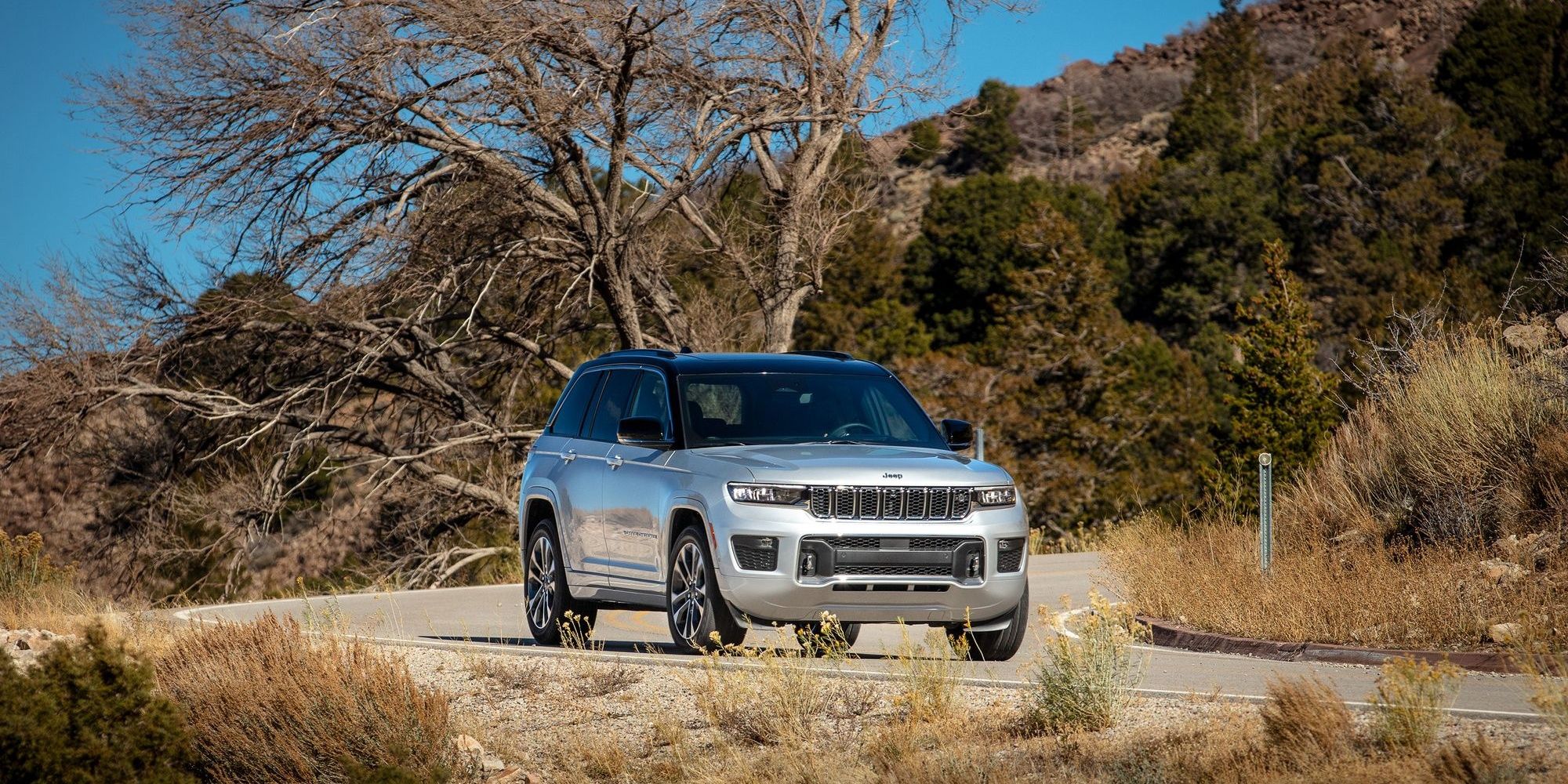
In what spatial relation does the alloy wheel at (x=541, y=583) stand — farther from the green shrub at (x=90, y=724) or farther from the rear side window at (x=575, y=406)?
the green shrub at (x=90, y=724)

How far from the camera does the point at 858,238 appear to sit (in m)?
73.8

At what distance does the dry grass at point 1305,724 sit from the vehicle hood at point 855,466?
349 cm

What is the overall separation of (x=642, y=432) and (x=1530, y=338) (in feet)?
32.1

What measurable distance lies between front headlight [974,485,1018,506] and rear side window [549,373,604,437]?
363cm

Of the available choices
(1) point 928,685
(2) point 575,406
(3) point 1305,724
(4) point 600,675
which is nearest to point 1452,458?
(2) point 575,406

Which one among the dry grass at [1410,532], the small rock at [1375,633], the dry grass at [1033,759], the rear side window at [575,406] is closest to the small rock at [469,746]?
the dry grass at [1033,759]

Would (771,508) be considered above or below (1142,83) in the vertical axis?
below

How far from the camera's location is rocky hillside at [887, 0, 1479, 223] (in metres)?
130

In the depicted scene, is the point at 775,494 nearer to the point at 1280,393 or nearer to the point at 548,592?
the point at 548,592

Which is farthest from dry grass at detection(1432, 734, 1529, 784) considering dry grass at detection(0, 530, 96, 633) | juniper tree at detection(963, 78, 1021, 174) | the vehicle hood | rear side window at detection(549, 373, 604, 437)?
juniper tree at detection(963, 78, 1021, 174)

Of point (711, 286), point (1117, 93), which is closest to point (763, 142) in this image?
point (711, 286)

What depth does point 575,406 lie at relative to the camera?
13.9 metres

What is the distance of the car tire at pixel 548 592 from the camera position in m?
13.4

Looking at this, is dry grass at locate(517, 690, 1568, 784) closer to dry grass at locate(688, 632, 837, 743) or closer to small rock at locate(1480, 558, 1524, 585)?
dry grass at locate(688, 632, 837, 743)
